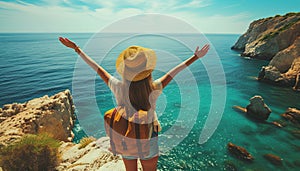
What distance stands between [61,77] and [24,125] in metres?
21.6

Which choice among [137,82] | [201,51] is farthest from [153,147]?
[201,51]

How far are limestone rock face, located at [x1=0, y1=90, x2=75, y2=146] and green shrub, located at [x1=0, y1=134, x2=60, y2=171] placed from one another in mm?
1228

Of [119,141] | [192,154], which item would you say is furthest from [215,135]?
[119,141]

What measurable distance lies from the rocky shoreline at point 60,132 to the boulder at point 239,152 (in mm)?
6945

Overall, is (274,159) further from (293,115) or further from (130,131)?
(130,131)

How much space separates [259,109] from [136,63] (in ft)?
47.0

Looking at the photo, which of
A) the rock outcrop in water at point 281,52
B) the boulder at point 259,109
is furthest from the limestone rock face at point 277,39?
the boulder at point 259,109

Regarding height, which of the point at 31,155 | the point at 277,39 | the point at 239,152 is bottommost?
the point at 239,152

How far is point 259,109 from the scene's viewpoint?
12.9 m

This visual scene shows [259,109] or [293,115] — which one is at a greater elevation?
[259,109]

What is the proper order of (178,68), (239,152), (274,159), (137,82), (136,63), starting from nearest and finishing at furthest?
(136,63) → (137,82) → (178,68) → (274,159) → (239,152)

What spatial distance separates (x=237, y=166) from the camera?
812 centimetres

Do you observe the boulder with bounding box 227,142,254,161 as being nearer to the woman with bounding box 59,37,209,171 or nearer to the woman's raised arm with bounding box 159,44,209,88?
the woman with bounding box 59,37,209,171

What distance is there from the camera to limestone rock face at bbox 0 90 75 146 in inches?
276
